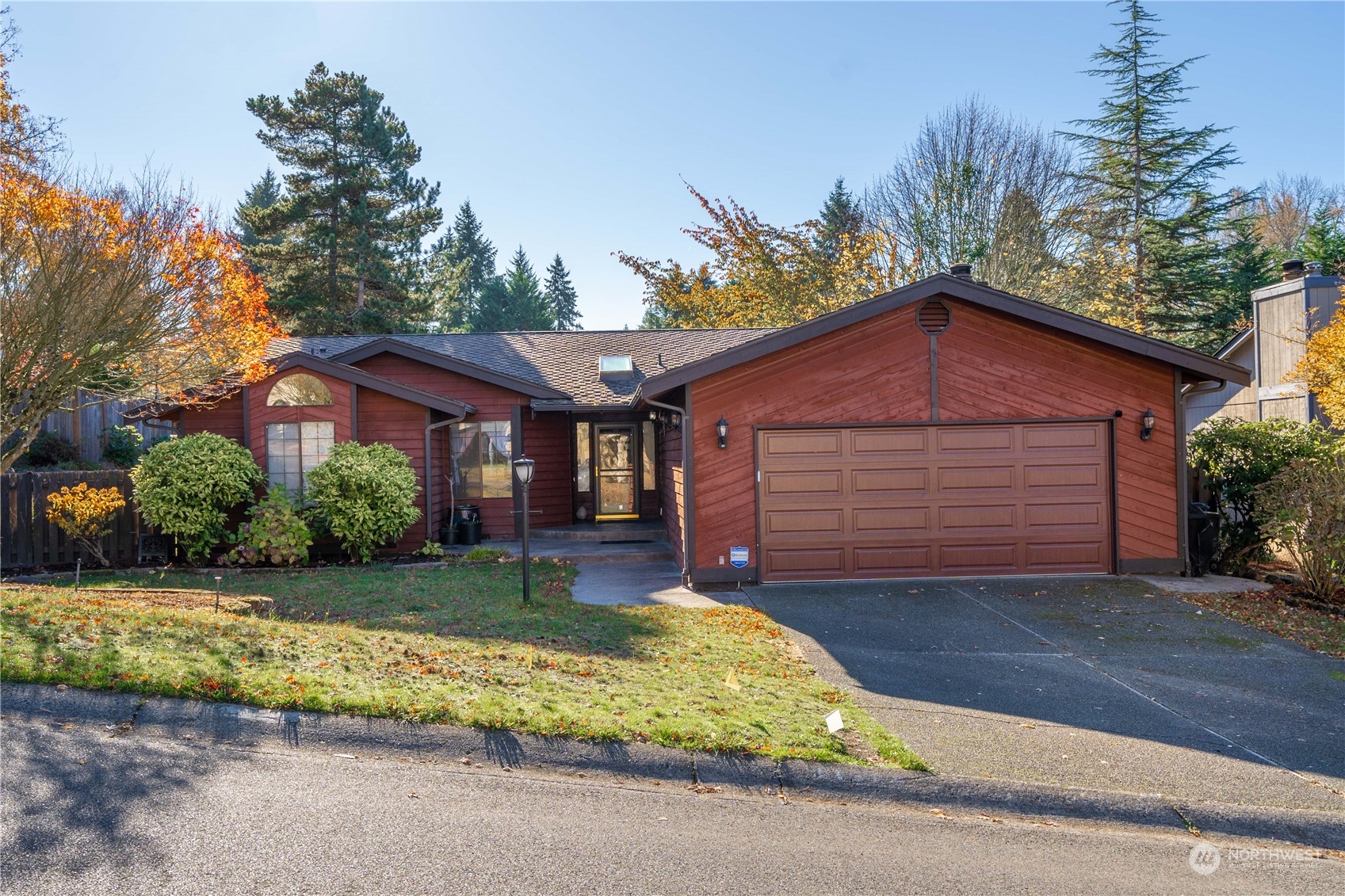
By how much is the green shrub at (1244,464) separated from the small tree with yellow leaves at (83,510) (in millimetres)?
15855

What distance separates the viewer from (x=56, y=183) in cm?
1013

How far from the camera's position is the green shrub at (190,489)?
11648mm

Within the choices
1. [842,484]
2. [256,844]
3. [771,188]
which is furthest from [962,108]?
[256,844]

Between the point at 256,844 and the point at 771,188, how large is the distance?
25.1 m

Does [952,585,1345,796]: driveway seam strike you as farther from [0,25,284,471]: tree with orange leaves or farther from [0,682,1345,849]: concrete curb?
[0,25,284,471]: tree with orange leaves

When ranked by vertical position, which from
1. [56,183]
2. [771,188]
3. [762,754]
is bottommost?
[762,754]

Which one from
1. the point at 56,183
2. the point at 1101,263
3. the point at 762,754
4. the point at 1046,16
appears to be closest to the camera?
the point at 762,754

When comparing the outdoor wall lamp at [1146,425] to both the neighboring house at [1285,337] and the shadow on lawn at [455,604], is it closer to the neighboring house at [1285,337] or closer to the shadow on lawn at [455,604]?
the neighboring house at [1285,337]

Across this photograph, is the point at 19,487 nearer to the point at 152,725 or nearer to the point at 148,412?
the point at 148,412

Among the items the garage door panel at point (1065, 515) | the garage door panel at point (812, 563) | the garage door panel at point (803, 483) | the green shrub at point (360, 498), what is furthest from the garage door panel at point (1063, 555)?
the green shrub at point (360, 498)

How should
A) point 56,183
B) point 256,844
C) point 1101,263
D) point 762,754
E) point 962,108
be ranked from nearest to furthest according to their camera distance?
point 256,844, point 762,754, point 56,183, point 962,108, point 1101,263

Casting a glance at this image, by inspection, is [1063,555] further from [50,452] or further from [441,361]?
[50,452]

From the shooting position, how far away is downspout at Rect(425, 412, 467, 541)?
13523mm

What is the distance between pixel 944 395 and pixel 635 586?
16.2 feet
